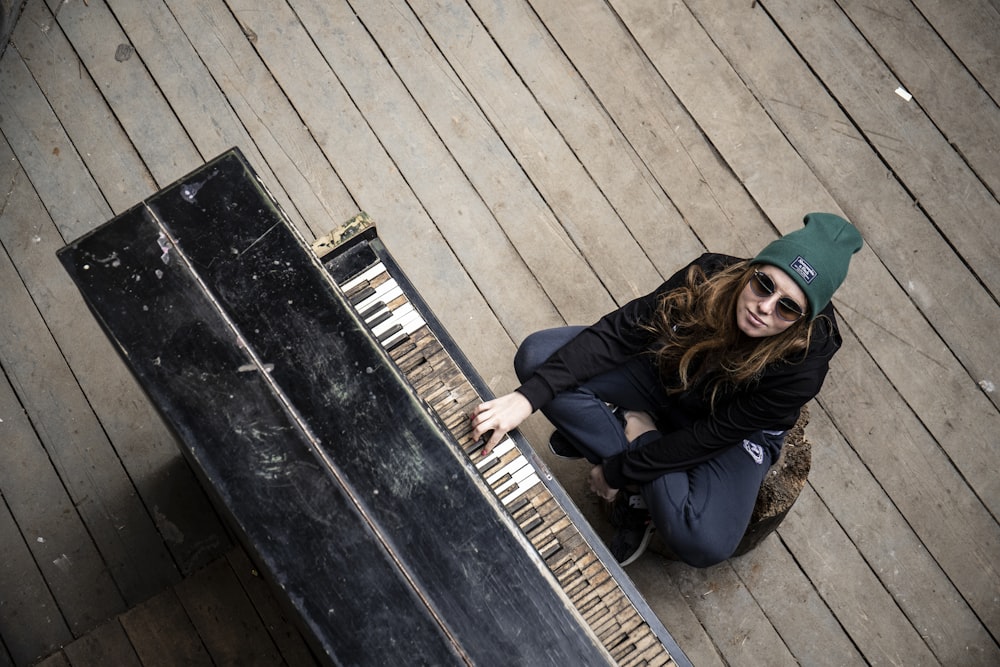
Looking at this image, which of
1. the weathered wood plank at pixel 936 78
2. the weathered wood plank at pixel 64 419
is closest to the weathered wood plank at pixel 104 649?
the weathered wood plank at pixel 64 419

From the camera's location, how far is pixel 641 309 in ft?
8.00

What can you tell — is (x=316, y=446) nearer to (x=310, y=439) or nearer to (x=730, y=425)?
(x=310, y=439)

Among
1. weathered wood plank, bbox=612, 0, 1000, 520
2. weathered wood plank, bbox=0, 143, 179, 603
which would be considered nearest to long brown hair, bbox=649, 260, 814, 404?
weathered wood plank, bbox=612, 0, 1000, 520

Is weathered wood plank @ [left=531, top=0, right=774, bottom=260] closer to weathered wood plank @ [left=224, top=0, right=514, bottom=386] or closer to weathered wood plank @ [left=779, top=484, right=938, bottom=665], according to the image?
weathered wood plank @ [left=224, top=0, right=514, bottom=386]

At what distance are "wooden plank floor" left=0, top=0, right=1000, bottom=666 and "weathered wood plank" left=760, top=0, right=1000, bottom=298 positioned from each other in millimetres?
10

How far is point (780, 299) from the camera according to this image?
2.09 meters

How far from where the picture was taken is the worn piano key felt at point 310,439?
5.74ft

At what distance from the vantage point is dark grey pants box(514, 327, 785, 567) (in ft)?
7.93

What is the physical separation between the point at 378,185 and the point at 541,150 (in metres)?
0.61

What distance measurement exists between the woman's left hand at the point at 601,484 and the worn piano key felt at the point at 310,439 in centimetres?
72

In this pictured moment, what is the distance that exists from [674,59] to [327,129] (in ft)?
4.33

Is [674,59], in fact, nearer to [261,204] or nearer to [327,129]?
[327,129]

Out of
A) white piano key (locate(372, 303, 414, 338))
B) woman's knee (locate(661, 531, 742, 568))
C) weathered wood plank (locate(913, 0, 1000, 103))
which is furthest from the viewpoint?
weathered wood plank (locate(913, 0, 1000, 103))

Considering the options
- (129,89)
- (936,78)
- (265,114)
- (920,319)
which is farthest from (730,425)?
(129,89)
